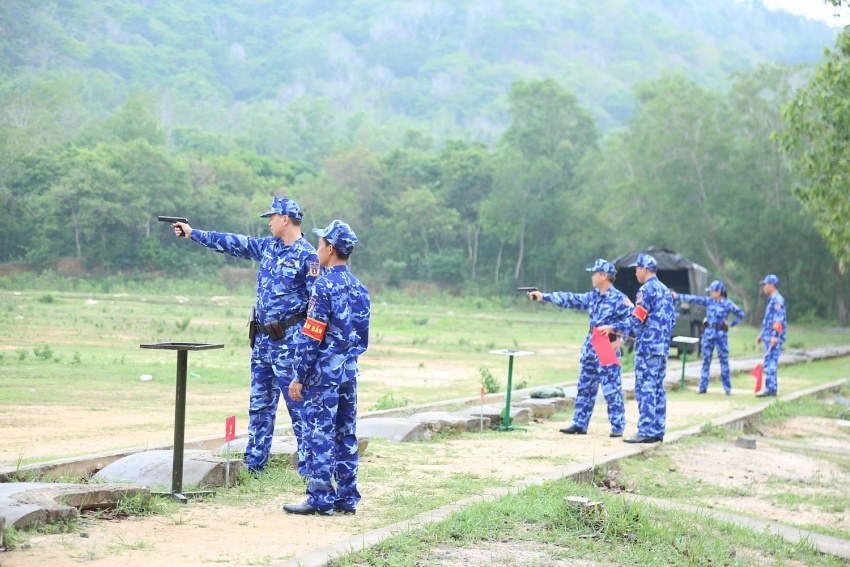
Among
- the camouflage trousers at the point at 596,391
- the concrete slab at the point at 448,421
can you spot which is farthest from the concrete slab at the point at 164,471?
the camouflage trousers at the point at 596,391

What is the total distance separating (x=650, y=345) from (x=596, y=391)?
789 mm

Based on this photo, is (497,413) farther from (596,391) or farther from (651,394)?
(651,394)

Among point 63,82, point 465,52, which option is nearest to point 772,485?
point 63,82

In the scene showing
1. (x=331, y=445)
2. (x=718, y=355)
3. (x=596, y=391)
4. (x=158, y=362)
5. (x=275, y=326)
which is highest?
(x=275, y=326)

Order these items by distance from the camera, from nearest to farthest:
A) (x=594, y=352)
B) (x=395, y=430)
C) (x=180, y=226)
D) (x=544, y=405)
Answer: (x=180, y=226), (x=395, y=430), (x=594, y=352), (x=544, y=405)

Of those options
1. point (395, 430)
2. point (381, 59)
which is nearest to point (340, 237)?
point (395, 430)

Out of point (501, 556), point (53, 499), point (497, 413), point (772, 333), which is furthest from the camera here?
point (772, 333)

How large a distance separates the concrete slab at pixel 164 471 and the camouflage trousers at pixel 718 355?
1199 centimetres

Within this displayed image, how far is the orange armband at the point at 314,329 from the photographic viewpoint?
21.2 ft

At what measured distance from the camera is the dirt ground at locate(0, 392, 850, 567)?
5211mm

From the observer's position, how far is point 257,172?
6009cm

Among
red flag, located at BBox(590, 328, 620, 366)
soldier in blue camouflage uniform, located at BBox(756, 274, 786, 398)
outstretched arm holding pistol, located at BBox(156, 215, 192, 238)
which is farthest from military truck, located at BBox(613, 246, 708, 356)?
outstretched arm holding pistol, located at BBox(156, 215, 192, 238)

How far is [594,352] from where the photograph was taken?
35.5 feet

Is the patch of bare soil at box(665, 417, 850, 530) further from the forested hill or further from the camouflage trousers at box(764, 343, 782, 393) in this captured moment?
the forested hill
